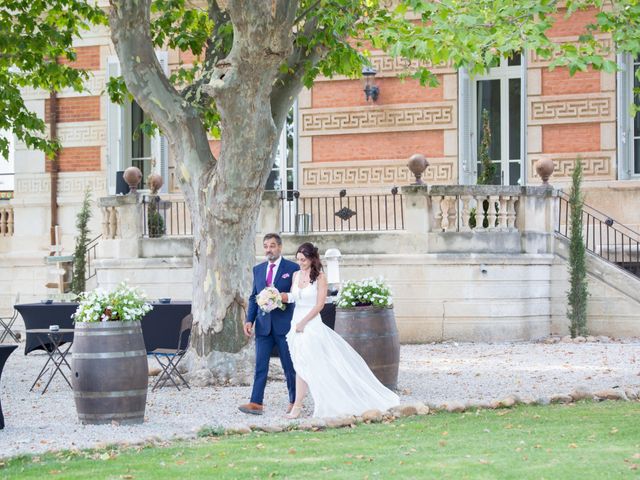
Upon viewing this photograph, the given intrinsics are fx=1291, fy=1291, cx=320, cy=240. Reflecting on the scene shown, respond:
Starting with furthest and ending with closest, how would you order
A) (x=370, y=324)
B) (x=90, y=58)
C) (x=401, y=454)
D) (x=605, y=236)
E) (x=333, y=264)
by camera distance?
(x=90, y=58)
(x=605, y=236)
(x=333, y=264)
(x=370, y=324)
(x=401, y=454)

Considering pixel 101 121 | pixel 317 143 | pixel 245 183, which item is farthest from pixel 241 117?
pixel 101 121

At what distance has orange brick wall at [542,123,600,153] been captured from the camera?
21719 millimetres

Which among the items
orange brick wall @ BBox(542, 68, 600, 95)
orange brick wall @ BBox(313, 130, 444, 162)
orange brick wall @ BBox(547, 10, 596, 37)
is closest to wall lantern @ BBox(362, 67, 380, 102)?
orange brick wall @ BBox(313, 130, 444, 162)

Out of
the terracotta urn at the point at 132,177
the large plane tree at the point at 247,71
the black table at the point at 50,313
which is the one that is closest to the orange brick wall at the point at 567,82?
the large plane tree at the point at 247,71

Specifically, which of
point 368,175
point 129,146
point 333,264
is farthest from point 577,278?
point 129,146

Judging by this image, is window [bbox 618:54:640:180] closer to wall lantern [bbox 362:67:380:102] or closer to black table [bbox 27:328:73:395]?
wall lantern [bbox 362:67:380:102]

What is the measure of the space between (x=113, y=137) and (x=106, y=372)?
45.2 ft

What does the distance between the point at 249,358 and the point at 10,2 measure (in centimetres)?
641

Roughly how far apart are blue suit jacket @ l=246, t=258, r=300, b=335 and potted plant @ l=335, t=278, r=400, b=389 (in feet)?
3.55

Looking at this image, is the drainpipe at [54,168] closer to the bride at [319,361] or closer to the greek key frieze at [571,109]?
the greek key frieze at [571,109]

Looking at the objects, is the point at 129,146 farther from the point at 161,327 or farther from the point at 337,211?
the point at 161,327

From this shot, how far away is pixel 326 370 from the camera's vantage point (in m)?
12.0

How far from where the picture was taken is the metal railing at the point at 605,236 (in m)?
20.9

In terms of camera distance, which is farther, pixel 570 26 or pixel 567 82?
pixel 567 82
